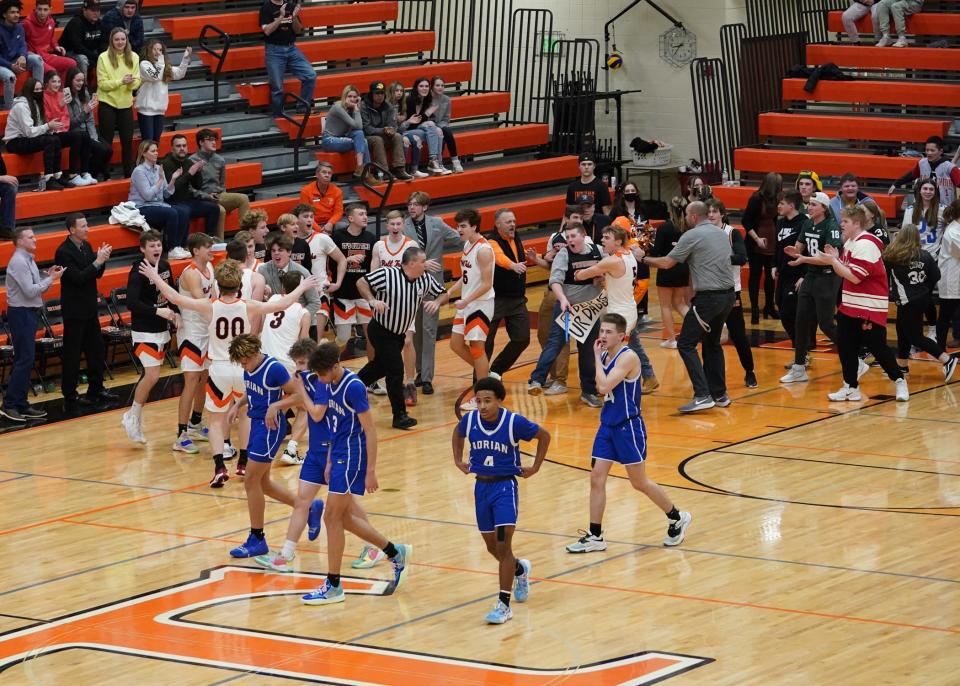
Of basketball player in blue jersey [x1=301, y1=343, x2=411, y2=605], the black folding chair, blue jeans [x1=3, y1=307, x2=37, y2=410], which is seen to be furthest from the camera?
the black folding chair

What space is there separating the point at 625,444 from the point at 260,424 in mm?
2357

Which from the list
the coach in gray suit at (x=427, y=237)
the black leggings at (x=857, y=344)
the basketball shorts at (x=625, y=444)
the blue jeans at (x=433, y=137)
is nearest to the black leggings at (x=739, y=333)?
the black leggings at (x=857, y=344)

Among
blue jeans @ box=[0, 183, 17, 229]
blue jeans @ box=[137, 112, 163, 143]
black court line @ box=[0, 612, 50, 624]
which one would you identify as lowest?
black court line @ box=[0, 612, 50, 624]

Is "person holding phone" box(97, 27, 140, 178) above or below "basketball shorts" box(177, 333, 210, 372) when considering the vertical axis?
above

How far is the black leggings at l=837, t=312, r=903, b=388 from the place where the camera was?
13758 millimetres

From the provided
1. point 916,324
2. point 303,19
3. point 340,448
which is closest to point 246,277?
point 340,448

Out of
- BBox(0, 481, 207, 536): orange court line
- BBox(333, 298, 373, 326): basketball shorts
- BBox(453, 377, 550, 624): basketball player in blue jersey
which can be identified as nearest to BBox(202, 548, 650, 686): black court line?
BBox(453, 377, 550, 624): basketball player in blue jersey

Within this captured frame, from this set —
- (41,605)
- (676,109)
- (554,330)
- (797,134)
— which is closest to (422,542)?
(41,605)

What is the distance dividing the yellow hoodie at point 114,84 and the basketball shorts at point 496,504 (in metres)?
10.5

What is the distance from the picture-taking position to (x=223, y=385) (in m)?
11.8

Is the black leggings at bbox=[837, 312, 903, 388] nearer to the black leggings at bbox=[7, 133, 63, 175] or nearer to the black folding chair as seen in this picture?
the black folding chair

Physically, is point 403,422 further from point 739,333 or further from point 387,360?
point 739,333

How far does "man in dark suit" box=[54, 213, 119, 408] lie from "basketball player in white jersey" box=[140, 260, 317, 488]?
247 centimetres

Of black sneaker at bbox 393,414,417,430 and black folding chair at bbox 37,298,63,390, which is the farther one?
black folding chair at bbox 37,298,63,390
